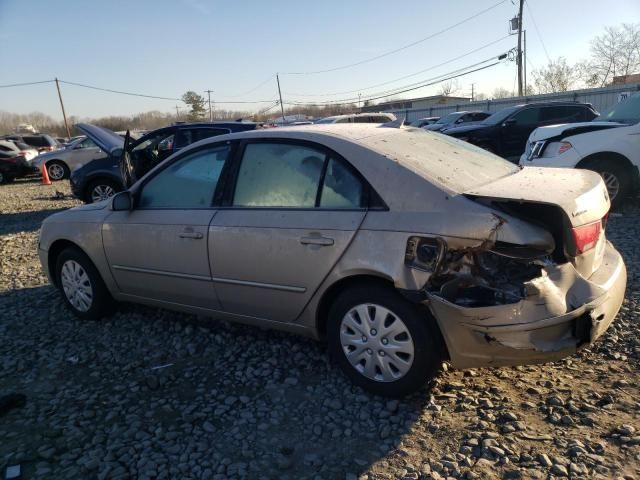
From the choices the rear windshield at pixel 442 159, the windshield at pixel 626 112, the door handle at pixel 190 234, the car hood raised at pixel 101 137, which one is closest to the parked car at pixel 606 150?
the windshield at pixel 626 112

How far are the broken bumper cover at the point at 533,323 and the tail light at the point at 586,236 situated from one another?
5.3 inches

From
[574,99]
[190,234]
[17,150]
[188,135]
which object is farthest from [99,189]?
[574,99]

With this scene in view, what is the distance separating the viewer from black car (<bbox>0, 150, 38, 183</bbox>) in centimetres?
1748

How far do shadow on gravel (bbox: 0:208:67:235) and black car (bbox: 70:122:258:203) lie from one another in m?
1.05

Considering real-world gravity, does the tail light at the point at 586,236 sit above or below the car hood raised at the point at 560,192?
below

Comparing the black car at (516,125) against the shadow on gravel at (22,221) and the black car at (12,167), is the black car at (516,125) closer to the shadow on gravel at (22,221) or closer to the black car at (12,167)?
the shadow on gravel at (22,221)

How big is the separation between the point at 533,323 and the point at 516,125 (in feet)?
37.4

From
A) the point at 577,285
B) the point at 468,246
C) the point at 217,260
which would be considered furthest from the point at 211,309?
the point at 577,285

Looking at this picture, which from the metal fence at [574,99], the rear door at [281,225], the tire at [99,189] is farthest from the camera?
the metal fence at [574,99]

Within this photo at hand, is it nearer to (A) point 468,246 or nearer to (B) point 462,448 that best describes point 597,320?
(A) point 468,246

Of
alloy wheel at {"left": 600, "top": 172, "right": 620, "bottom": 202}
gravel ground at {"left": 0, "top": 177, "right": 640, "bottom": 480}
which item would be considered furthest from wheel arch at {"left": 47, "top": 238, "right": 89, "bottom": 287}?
alloy wheel at {"left": 600, "top": 172, "right": 620, "bottom": 202}

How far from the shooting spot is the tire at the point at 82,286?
14.0 ft

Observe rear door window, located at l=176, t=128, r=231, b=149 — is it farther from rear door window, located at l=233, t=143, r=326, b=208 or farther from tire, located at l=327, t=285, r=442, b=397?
tire, located at l=327, t=285, r=442, b=397

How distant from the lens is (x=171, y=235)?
3.61 m
